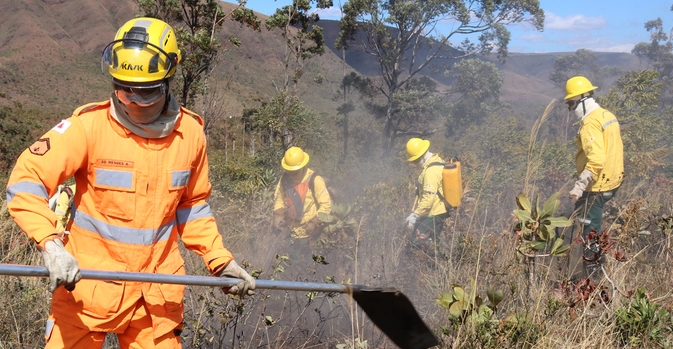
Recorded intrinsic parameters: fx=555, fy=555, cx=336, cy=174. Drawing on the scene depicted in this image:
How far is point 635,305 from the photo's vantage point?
3.12 m

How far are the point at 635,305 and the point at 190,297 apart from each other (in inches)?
103

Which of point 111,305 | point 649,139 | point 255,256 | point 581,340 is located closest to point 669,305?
point 581,340

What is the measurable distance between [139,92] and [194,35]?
266 inches

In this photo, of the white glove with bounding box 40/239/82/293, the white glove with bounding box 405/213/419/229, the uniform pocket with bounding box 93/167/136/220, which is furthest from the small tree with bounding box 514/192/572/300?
the white glove with bounding box 405/213/419/229

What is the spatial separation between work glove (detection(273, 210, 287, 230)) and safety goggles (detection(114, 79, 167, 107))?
388 cm

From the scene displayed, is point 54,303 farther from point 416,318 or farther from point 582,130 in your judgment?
point 582,130

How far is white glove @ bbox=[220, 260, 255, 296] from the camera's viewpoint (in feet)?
7.21

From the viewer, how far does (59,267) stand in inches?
69.6

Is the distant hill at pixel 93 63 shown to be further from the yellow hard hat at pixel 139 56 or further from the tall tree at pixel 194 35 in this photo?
the yellow hard hat at pixel 139 56

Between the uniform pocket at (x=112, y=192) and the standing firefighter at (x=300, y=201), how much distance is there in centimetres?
384

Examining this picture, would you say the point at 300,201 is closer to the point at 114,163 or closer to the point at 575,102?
the point at 575,102

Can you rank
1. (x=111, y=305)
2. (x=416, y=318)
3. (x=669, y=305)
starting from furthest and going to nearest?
(x=669, y=305) < (x=416, y=318) < (x=111, y=305)

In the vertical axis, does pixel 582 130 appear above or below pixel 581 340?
above

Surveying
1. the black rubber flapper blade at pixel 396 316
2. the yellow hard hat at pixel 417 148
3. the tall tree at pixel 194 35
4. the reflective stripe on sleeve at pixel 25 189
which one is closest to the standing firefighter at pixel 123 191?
the reflective stripe on sleeve at pixel 25 189
